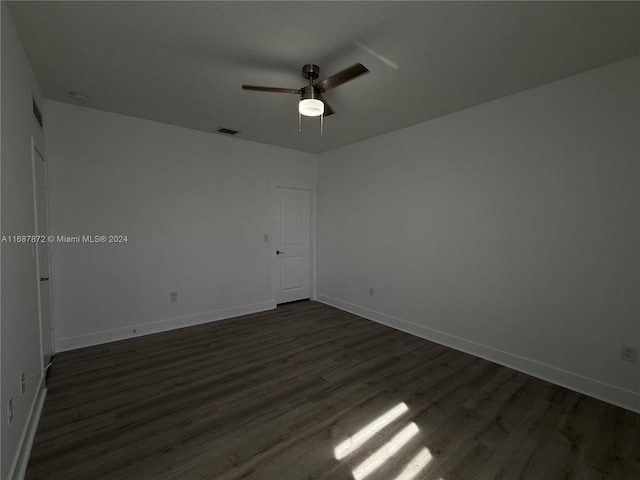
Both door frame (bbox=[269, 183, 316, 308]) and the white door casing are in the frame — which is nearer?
the white door casing

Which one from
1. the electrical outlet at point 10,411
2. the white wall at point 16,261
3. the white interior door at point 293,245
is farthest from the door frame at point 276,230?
the electrical outlet at point 10,411

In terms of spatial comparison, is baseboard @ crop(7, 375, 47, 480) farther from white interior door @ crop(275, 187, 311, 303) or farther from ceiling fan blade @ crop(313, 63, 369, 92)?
white interior door @ crop(275, 187, 311, 303)

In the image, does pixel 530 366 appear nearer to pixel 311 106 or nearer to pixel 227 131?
pixel 311 106

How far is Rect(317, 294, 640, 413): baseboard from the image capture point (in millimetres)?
2361

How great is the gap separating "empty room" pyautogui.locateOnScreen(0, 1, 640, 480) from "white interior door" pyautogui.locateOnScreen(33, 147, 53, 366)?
0.06 metres

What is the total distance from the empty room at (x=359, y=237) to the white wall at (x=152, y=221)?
27 mm

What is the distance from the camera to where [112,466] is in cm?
175

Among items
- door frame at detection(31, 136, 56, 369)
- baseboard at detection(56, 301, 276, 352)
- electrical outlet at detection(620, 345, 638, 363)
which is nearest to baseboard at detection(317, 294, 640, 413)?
electrical outlet at detection(620, 345, 638, 363)

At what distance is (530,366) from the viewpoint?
2846 mm

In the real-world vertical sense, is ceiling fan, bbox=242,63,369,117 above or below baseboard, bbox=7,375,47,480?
above

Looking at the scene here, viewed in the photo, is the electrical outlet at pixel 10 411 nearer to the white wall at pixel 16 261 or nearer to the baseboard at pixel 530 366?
the white wall at pixel 16 261

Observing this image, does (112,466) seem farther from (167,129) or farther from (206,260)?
(167,129)

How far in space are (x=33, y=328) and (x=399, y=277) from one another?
3715mm

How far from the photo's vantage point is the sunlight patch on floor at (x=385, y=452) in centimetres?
172
